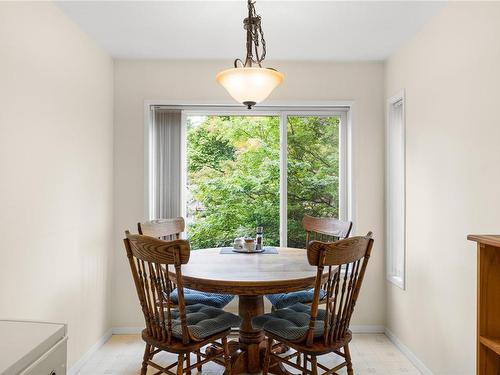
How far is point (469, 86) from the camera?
7.48ft

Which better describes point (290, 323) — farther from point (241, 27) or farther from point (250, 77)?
point (241, 27)

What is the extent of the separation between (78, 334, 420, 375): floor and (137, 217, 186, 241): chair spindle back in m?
0.98

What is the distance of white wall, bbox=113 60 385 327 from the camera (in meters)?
3.67

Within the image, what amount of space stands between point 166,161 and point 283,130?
118 centimetres

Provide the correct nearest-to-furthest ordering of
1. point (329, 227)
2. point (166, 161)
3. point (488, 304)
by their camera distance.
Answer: point (488, 304) < point (329, 227) < point (166, 161)

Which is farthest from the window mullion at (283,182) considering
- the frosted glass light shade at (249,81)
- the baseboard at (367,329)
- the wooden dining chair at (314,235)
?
the frosted glass light shade at (249,81)

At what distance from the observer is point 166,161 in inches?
147

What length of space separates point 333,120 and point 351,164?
0.49 metres

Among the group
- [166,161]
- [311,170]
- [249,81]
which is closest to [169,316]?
[249,81]

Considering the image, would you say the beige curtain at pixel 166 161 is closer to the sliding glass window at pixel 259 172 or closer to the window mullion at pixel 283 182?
the sliding glass window at pixel 259 172

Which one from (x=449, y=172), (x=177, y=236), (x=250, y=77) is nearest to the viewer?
(x=250, y=77)

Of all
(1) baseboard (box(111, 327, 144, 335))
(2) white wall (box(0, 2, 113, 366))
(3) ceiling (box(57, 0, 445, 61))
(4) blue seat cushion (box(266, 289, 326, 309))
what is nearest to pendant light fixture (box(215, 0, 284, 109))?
(3) ceiling (box(57, 0, 445, 61))

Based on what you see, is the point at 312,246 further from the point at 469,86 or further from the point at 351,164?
the point at 351,164

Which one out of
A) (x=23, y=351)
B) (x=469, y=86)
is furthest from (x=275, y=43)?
(x=23, y=351)
